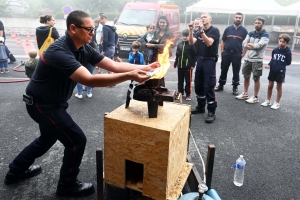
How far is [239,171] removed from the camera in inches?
117

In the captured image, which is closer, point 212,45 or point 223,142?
point 223,142

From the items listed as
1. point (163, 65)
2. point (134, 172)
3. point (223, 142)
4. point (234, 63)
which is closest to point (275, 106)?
point (234, 63)

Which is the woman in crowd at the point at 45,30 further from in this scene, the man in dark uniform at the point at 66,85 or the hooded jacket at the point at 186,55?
A: the man in dark uniform at the point at 66,85

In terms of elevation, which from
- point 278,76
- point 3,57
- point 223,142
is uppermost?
point 278,76

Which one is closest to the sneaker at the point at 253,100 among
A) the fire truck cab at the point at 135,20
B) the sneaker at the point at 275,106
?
the sneaker at the point at 275,106

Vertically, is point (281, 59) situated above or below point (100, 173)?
above

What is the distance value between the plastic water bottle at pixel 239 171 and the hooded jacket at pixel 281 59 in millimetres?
3093

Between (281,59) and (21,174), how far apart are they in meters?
5.03

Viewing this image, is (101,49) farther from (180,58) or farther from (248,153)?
(248,153)

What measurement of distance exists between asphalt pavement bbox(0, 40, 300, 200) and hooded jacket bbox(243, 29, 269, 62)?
1038 mm

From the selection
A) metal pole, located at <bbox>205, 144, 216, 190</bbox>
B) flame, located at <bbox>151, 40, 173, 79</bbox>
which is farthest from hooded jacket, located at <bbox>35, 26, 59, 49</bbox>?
metal pole, located at <bbox>205, 144, 216, 190</bbox>

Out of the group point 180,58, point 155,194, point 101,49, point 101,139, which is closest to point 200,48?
point 180,58

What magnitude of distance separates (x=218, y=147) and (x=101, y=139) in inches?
69.9

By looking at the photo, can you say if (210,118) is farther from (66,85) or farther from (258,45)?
(66,85)
